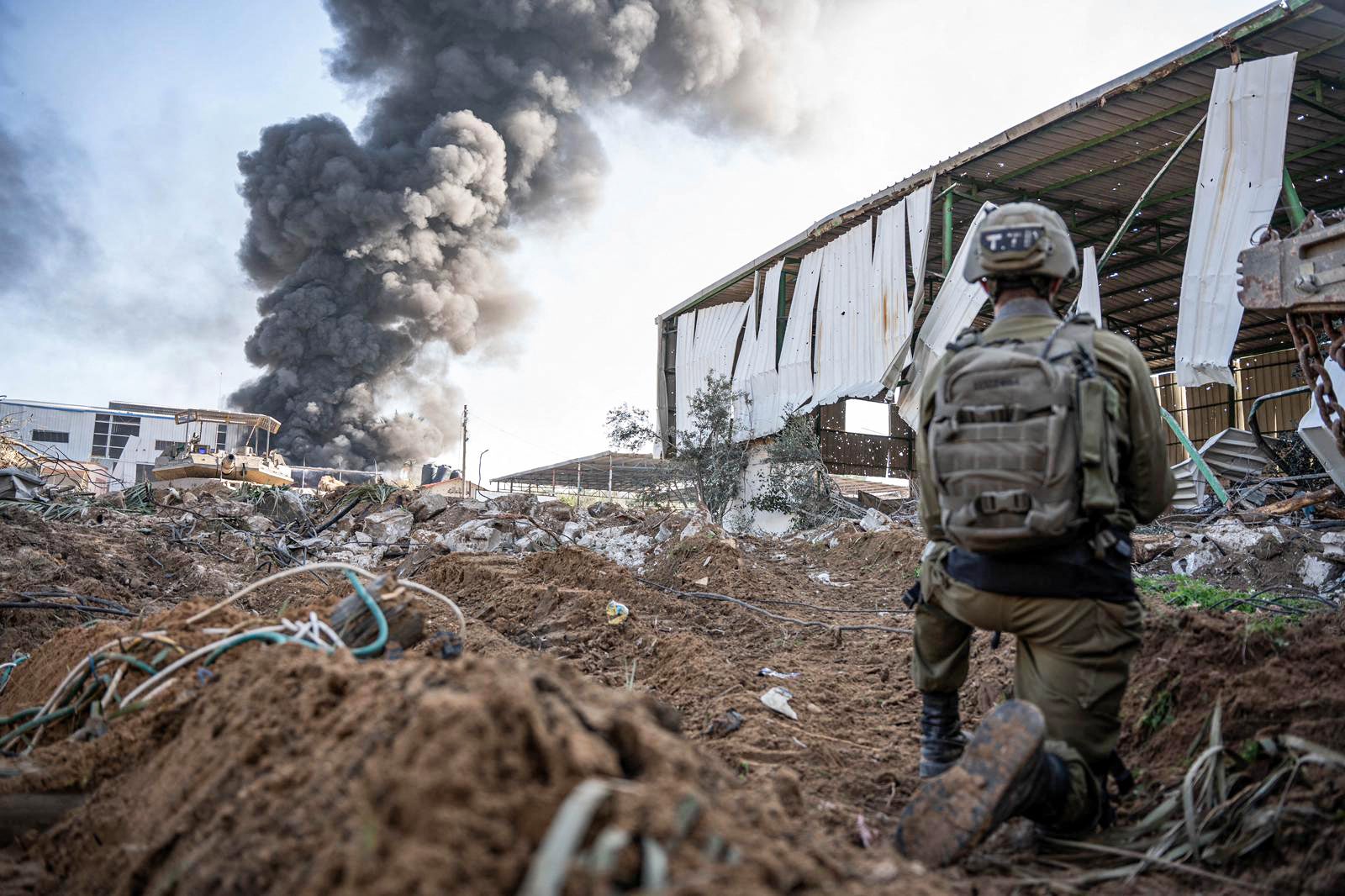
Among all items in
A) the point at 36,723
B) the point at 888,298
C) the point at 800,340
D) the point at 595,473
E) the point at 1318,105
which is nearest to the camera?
the point at 36,723

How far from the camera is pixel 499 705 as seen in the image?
1.09 m

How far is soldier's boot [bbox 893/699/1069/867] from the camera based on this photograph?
5.97ft

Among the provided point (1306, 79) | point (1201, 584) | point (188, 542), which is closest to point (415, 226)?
point (188, 542)

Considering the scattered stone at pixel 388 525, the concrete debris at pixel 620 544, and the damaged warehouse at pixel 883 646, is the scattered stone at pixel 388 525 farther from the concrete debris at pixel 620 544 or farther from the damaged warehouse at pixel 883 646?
the concrete debris at pixel 620 544

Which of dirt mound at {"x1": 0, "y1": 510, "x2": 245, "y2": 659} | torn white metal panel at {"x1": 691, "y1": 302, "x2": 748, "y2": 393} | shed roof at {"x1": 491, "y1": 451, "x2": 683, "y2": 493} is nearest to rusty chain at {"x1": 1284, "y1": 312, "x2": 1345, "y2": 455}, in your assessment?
dirt mound at {"x1": 0, "y1": 510, "x2": 245, "y2": 659}

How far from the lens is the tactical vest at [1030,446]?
2.11m

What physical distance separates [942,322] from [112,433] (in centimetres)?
4045

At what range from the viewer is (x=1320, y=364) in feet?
10.6

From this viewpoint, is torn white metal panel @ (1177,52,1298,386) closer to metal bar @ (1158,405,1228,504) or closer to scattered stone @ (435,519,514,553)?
metal bar @ (1158,405,1228,504)

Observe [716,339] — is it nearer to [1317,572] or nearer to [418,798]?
[1317,572]

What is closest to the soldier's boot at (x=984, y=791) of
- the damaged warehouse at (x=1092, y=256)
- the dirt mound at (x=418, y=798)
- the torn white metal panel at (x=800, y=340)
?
the dirt mound at (x=418, y=798)

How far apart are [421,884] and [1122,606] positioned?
6.44 feet

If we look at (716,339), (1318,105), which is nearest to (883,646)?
(1318,105)

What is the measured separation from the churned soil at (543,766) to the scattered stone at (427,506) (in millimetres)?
8789
